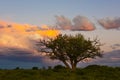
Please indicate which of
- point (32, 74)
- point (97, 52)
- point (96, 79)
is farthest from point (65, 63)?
point (96, 79)

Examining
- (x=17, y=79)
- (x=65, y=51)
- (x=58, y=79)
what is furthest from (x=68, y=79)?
(x=65, y=51)

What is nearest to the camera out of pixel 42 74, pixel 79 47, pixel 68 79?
pixel 68 79

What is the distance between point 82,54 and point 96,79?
2481cm

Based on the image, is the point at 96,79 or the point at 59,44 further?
the point at 59,44

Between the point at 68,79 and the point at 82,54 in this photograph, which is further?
the point at 82,54

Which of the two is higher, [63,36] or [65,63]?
[63,36]

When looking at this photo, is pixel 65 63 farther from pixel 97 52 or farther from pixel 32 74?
pixel 32 74

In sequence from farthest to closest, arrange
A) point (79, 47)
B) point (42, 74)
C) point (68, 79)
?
point (79, 47), point (42, 74), point (68, 79)

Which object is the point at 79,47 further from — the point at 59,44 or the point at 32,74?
the point at 32,74

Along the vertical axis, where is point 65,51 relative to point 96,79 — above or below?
above

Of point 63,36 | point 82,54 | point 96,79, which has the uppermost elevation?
point 63,36

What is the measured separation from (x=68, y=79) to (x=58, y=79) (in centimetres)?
164

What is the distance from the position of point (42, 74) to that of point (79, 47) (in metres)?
21.0

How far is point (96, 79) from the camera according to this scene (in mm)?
49781
